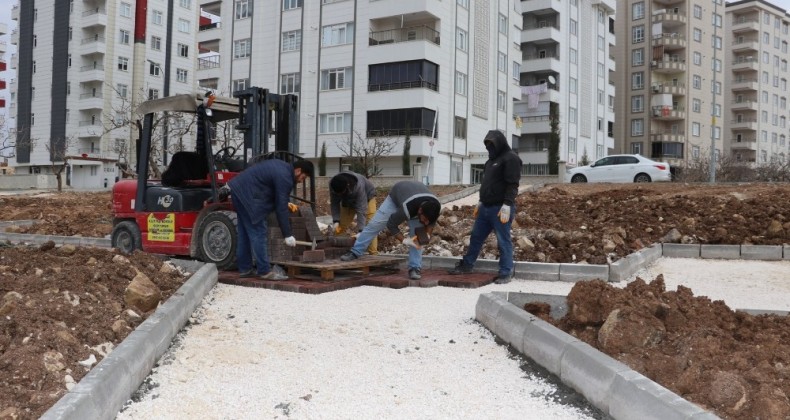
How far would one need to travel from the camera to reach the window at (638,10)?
64125mm

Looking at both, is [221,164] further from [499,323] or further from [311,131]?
[311,131]

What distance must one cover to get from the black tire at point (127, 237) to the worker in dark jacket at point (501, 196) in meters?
5.12

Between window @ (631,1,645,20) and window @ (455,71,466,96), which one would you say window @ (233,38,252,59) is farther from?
window @ (631,1,645,20)

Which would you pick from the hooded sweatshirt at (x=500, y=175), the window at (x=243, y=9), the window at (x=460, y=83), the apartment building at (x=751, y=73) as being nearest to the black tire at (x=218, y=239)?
the hooded sweatshirt at (x=500, y=175)

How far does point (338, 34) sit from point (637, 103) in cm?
3795

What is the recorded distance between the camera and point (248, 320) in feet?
19.7

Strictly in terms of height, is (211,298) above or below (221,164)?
below

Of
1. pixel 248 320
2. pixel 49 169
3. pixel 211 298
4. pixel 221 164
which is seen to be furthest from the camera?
pixel 49 169

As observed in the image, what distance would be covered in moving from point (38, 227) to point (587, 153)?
4687 cm

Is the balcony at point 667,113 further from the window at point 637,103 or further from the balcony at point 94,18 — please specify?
the balcony at point 94,18

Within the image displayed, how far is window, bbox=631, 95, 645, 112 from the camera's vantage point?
64562mm

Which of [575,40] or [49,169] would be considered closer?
[575,40]

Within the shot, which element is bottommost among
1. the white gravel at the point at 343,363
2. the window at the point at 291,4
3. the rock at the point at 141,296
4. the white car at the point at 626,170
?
the white gravel at the point at 343,363

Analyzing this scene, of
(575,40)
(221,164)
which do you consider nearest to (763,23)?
(575,40)
